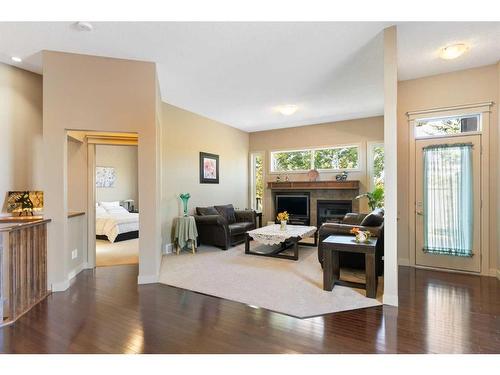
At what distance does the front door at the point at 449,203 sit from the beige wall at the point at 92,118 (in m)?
4.13

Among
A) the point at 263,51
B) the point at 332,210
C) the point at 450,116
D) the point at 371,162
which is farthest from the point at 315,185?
the point at 263,51

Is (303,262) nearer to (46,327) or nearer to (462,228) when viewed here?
(462,228)

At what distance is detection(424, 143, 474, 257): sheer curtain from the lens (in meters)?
3.96

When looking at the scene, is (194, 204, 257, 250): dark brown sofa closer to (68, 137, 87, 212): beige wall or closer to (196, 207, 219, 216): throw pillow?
(196, 207, 219, 216): throw pillow

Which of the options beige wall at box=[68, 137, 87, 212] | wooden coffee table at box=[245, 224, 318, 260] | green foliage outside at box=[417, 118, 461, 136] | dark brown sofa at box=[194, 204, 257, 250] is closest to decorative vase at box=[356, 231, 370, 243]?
wooden coffee table at box=[245, 224, 318, 260]

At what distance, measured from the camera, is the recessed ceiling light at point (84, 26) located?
2.68 meters

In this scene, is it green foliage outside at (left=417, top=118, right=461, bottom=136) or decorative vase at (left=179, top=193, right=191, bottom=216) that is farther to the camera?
decorative vase at (left=179, top=193, right=191, bottom=216)

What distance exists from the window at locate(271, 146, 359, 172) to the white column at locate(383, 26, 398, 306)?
3976 millimetres

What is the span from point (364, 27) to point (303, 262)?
11.2 ft

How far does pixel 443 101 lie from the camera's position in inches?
161

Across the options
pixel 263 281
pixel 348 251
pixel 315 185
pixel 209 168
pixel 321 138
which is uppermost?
pixel 321 138

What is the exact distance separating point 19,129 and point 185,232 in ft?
9.79

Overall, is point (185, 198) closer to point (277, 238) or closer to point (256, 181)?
point (277, 238)
